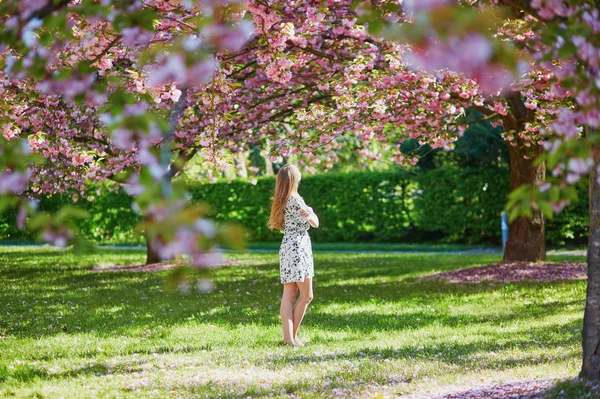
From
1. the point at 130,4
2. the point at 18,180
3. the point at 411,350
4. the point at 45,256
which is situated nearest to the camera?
the point at 18,180

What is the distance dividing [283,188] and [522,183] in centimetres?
670

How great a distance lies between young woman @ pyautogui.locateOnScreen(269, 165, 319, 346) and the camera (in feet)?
22.1

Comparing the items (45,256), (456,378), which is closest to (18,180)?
(456,378)

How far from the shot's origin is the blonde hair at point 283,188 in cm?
673

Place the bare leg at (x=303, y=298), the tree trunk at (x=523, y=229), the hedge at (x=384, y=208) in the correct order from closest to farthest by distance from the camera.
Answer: the bare leg at (x=303, y=298) < the tree trunk at (x=523, y=229) < the hedge at (x=384, y=208)

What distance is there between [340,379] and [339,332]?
2.23 meters

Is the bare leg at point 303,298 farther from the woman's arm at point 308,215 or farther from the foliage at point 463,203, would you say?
the foliage at point 463,203

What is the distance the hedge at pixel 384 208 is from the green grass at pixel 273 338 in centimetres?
755

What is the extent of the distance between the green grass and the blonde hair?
1223 millimetres

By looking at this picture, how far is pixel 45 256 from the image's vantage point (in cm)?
1900

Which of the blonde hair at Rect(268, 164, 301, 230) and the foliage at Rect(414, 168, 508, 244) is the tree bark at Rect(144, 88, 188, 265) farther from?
the foliage at Rect(414, 168, 508, 244)

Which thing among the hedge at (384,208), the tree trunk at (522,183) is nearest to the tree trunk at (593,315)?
the tree trunk at (522,183)

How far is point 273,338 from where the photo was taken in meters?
7.32

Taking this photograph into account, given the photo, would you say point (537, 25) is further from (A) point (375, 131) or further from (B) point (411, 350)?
(A) point (375, 131)
